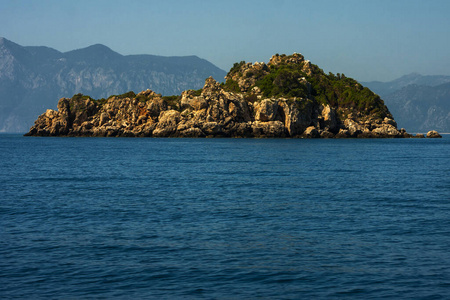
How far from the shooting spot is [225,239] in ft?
86.3

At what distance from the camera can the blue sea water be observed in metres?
19.3

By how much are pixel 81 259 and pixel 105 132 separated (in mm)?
180389

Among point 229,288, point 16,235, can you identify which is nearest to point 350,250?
point 229,288

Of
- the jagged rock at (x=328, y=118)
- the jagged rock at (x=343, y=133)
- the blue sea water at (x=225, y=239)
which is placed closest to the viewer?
the blue sea water at (x=225, y=239)

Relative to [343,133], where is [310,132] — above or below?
above

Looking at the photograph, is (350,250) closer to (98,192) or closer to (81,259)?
(81,259)

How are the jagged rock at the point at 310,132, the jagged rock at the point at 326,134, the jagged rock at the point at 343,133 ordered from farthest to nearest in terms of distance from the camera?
the jagged rock at the point at 343,133, the jagged rock at the point at 326,134, the jagged rock at the point at 310,132

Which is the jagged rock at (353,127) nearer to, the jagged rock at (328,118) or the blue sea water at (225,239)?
the jagged rock at (328,118)

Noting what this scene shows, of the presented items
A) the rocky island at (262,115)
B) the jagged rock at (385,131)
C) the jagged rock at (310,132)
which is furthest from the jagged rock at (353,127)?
the jagged rock at (310,132)

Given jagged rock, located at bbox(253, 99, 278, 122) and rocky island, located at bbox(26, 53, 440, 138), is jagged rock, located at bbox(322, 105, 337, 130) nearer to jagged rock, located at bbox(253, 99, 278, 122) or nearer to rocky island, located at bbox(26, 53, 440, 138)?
rocky island, located at bbox(26, 53, 440, 138)

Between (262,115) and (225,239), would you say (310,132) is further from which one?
(225,239)

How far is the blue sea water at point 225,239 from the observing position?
63.3 feet

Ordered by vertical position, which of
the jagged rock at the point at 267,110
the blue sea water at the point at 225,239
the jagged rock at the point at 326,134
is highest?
the jagged rock at the point at 267,110

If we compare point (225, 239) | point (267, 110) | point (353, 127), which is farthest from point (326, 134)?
point (225, 239)
